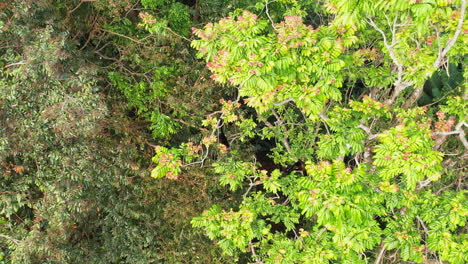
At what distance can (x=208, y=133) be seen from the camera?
5773 millimetres

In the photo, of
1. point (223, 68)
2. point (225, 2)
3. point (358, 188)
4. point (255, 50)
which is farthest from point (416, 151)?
point (225, 2)

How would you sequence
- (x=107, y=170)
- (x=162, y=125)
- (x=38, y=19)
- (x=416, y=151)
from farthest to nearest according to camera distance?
(x=162, y=125), (x=107, y=170), (x=38, y=19), (x=416, y=151)

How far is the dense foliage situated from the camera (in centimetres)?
346

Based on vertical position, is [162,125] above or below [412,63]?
below

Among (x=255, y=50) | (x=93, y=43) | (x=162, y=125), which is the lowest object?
(x=162, y=125)

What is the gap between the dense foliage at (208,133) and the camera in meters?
3.46

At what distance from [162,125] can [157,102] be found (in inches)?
19.1

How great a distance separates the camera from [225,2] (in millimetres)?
5844

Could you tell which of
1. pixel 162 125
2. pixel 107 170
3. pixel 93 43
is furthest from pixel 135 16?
pixel 107 170

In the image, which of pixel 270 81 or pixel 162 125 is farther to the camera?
pixel 162 125

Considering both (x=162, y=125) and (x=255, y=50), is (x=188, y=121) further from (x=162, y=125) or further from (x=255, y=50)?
(x=255, y=50)

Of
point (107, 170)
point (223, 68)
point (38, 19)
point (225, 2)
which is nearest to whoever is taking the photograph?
point (223, 68)

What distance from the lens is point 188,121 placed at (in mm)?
5852

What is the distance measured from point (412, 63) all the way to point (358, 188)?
1.66 meters
